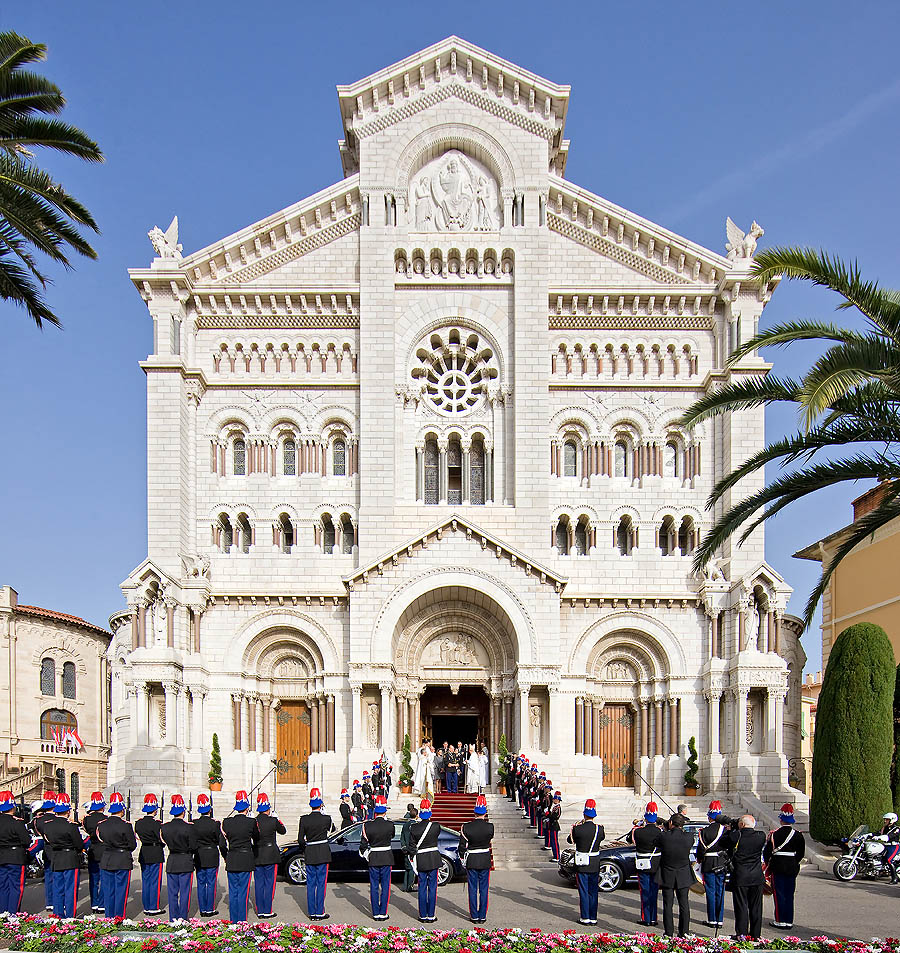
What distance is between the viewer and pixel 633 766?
119ft

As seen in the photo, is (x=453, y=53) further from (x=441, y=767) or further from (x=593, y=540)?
(x=441, y=767)

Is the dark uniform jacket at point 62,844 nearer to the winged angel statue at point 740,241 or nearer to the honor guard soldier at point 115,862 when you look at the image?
the honor guard soldier at point 115,862

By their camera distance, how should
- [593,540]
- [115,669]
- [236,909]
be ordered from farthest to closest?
[115,669] < [593,540] < [236,909]

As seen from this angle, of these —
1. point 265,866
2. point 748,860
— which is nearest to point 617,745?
point 748,860

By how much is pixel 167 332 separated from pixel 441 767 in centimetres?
1701

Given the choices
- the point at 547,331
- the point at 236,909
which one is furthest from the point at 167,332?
the point at 236,909

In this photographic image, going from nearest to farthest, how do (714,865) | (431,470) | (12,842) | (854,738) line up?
(714,865) < (12,842) < (854,738) < (431,470)

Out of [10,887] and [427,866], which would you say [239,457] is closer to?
[10,887]

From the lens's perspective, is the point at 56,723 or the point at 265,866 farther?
the point at 56,723

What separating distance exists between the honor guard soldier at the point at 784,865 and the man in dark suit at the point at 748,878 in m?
0.90

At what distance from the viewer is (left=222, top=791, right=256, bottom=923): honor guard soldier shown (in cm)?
1812

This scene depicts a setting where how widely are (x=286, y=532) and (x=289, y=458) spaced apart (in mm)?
2589

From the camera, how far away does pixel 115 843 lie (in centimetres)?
1825

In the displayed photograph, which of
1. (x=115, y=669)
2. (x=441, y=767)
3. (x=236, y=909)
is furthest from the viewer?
(x=115, y=669)
